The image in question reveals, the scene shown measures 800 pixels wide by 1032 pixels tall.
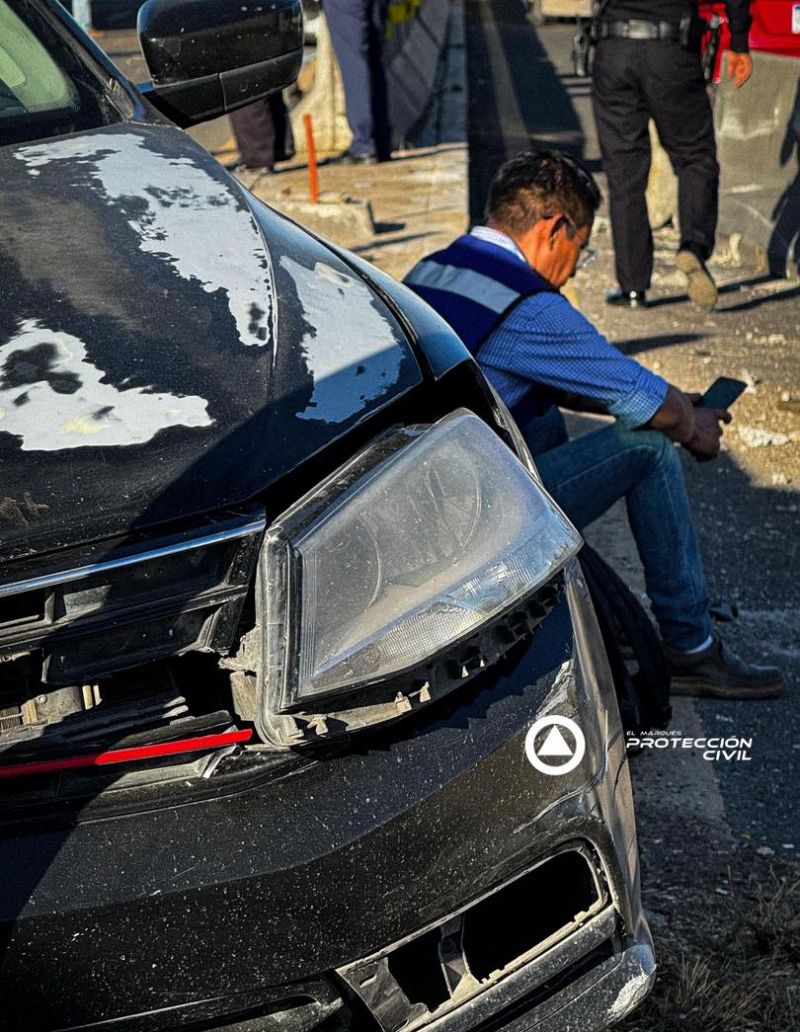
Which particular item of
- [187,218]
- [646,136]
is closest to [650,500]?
[187,218]

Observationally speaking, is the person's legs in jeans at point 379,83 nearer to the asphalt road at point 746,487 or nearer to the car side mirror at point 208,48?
the asphalt road at point 746,487

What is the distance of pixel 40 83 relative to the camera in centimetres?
277

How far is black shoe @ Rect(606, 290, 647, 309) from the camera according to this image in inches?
258

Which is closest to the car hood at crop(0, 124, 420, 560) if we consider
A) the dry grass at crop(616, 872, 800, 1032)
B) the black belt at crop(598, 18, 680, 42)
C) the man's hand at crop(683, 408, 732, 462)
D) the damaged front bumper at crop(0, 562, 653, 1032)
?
the damaged front bumper at crop(0, 562, 653, 1032)

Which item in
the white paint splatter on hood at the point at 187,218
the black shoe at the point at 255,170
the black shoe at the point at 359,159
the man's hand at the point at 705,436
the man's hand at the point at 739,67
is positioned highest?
the white paint splatter on hood at the point at 187,218

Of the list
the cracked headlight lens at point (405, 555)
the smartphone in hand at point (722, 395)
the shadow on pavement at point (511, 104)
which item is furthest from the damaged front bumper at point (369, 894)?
the shadow on pavement at point (511, 104)

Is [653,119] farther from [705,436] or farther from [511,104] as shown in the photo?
[511,104]

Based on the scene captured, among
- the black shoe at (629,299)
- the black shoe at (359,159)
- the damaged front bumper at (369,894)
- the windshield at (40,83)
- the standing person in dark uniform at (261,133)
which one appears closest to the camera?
the damaged front bumper at (369,894)

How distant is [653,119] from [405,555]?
17.5 feet

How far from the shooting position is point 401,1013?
5.36 ft

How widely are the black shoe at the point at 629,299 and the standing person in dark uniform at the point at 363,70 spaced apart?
12.2 feet

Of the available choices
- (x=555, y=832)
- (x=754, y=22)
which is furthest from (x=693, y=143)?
(x=555, y=832)

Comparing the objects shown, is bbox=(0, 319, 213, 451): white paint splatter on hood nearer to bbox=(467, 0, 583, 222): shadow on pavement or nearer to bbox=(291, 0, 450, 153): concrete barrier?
bbox=(467, 0, 583, 222): shadow on pavement

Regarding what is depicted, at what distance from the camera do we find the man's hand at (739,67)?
704 cm
